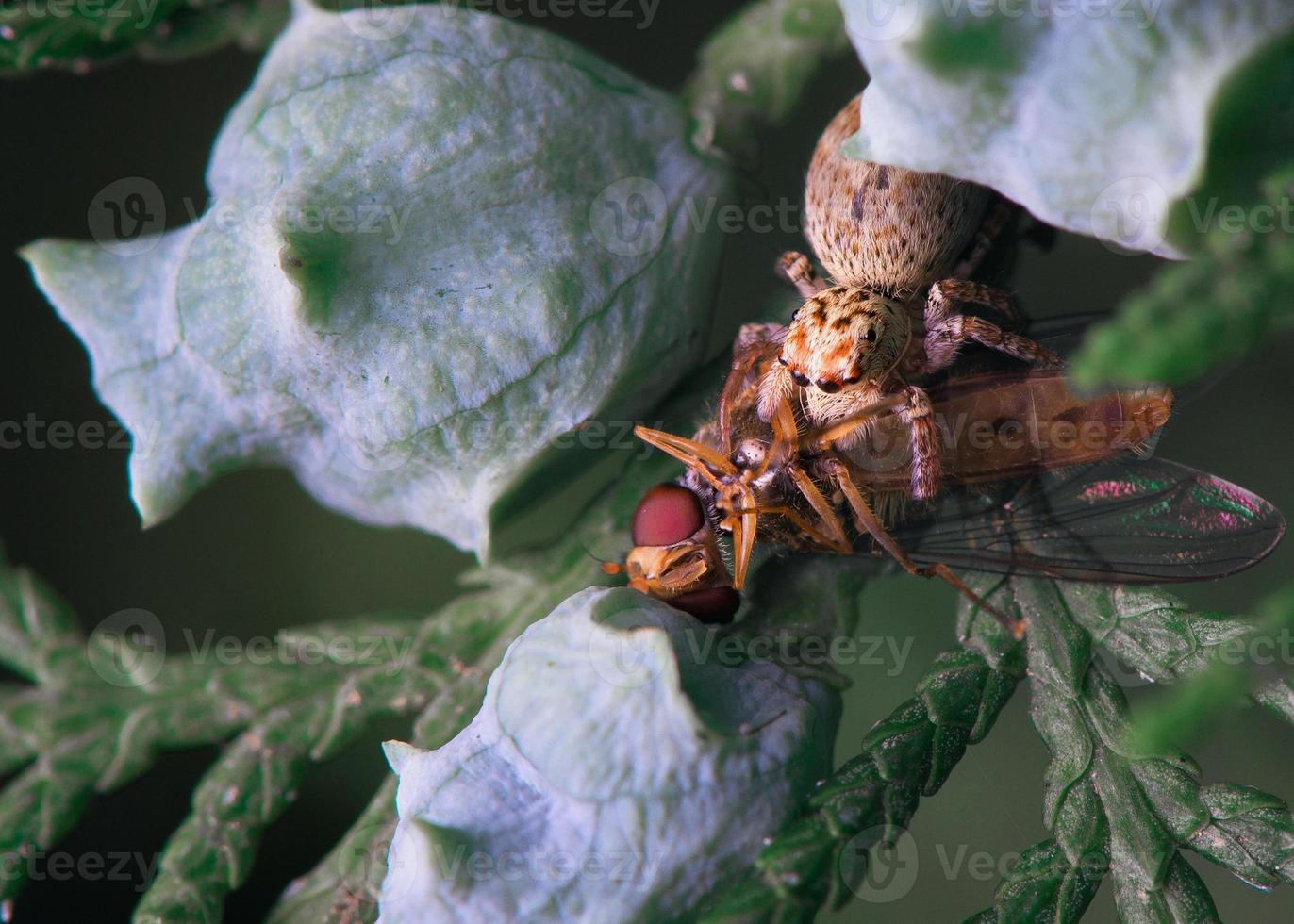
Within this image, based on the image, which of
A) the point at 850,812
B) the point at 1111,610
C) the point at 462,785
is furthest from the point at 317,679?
the point at 1111,610

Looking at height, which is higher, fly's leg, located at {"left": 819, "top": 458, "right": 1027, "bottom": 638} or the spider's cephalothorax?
the spider's cephalothorax

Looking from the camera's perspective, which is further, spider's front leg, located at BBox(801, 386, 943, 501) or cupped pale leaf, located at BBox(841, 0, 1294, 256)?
spider's front leg, located at BBox(801, 386, 943, 501)

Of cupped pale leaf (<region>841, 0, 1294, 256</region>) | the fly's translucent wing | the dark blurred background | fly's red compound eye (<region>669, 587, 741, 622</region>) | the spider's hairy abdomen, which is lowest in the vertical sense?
the dark blurred background

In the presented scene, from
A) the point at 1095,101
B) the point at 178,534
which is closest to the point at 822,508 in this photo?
the point at 1095,101

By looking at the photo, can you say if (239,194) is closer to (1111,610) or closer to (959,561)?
(959,561)

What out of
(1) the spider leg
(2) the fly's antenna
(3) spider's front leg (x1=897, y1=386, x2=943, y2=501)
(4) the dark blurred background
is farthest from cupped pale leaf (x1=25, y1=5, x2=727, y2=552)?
(4) the dark blurred background

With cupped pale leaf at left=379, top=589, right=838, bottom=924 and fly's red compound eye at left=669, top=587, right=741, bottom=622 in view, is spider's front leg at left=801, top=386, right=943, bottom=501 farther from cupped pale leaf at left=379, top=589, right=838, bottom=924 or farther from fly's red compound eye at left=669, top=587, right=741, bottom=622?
cupped pale leaf at left=379, top=589, right=838, bottom=924

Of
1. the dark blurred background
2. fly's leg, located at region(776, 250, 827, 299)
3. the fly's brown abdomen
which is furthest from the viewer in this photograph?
the dark blurred background
